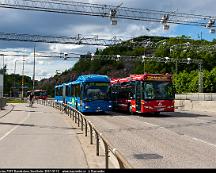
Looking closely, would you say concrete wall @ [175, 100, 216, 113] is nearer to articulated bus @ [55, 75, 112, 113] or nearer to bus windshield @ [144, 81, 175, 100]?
bus windshield @ [144, 81, 175, 100]

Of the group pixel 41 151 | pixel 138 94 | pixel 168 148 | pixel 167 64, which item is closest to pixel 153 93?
pixel 138 94

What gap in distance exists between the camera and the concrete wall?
40688 mm

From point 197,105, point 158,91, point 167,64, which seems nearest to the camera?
point 158,91

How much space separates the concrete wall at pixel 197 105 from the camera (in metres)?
40.7

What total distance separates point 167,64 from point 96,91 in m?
80.7

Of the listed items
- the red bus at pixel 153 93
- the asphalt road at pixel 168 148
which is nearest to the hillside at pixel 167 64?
the red bus at pixel 153 93

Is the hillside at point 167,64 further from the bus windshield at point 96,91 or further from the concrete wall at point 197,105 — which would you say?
the concrete wall at point 197,105

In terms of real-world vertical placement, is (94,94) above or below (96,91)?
below

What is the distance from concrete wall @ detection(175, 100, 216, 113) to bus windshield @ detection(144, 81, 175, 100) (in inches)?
425

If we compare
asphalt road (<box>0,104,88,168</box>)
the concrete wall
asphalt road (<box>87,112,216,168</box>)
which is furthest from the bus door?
asphalt road (<box>0,104,88,168</box>)

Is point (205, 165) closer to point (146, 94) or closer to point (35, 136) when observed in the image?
point (35, 136)

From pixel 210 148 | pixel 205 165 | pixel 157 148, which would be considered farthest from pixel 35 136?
pixel 205 165

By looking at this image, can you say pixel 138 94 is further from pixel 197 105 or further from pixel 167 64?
pixel 167 64

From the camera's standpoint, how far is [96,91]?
33.8 m
